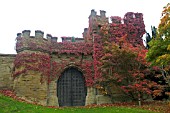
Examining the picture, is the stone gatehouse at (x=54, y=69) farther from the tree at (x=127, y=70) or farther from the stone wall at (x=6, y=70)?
the tree at (x=127, y=70)

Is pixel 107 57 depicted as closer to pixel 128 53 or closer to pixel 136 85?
pixel 128 53

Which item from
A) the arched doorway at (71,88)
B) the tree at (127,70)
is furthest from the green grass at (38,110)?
the arched doorway at (71,88)

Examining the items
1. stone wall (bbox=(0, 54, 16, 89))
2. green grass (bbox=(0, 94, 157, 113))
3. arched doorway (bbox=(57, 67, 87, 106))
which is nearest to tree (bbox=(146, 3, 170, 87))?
green grass (bbox=(0, 94, 157, 113))

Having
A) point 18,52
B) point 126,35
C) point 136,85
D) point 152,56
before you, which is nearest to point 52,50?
point 18,52

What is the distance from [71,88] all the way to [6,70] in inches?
242

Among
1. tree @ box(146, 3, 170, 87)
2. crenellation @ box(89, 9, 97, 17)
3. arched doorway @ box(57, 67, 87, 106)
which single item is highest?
crenellation @ box(89, 9, 97, 17)

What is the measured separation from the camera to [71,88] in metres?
24.5

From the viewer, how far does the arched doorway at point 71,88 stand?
79.5 ft

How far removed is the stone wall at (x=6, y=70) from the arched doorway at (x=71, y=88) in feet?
14.7

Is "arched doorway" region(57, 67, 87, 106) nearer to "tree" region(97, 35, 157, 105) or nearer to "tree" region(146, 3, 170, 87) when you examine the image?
"tree" region(97, 35, 157, 105)

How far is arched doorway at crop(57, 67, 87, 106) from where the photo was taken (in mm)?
24219

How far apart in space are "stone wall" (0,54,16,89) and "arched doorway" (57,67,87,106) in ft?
14.7

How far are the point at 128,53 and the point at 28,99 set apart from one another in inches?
351

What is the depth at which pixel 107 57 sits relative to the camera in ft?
73.4
